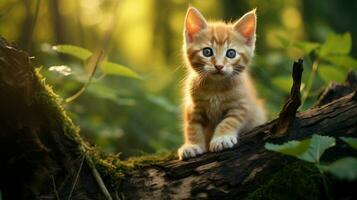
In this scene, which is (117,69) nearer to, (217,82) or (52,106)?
(52,106)

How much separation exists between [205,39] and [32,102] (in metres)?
1.61

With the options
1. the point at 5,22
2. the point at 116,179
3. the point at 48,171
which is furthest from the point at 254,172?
the point at 5,22

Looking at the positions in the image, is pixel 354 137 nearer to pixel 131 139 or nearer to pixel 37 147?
pixel 37 147

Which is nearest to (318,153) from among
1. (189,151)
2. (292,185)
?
(292,185)

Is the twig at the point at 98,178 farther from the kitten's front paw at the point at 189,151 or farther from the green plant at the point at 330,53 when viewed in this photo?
the green plant at the point at 330,53

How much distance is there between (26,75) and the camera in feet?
8.81

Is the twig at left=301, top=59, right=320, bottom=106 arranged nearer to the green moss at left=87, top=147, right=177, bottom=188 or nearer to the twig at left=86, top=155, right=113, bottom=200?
the green moss at left=87, top=147, right=177, bottom=188

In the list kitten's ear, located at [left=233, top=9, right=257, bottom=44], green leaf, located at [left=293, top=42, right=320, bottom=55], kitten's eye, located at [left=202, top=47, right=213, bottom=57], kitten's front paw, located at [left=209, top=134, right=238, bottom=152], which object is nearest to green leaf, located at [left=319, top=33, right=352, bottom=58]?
green leaf, located at [left=293, top=42, right=320, bottom=55]

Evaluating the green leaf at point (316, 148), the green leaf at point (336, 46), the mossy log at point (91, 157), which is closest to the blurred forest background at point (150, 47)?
the green leaf at point (336, 46)

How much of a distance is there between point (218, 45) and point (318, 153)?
1771mm

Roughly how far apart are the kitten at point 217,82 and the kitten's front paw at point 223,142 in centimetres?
24

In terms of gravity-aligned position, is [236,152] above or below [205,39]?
below

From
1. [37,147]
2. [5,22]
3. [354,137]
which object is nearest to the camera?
[354,137]

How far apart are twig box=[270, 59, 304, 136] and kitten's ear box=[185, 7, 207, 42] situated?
1.50 meters
